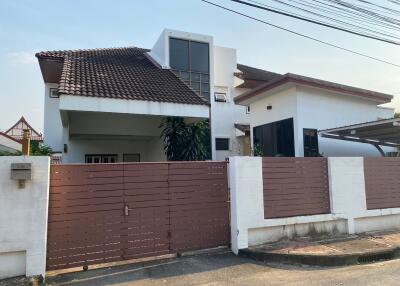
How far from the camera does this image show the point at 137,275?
5770 mm

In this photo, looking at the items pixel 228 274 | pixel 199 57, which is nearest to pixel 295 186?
pixel 228 274

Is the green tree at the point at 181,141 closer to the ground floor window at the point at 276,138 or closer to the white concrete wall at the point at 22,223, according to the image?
the ground floor window at the point at 276,138

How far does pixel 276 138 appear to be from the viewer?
41.8 feet

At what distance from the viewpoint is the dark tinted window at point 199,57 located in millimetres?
17578

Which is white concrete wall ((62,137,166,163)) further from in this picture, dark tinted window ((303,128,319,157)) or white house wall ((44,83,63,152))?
dark tinted window ((303,128,319,157))

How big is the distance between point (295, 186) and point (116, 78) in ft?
21.8

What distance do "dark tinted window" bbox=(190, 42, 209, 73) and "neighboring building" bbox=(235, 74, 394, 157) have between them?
15.9ft

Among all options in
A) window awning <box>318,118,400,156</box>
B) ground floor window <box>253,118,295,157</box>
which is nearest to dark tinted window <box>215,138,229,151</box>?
ground floor window <box>253,118,295,157</box>

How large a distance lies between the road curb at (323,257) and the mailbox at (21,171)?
4227 mm

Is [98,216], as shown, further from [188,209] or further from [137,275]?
[188,209]

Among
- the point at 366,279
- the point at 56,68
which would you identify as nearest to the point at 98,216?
the point at 366,279

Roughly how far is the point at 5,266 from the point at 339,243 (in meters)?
6.30

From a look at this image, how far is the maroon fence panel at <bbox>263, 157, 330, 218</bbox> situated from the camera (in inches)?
293

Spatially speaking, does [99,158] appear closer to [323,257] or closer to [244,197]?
[244,197]
